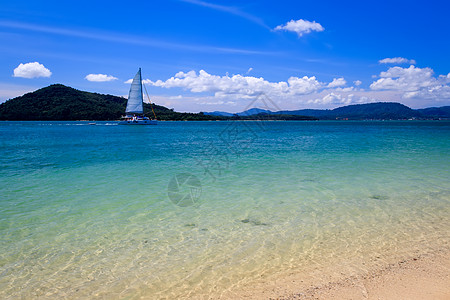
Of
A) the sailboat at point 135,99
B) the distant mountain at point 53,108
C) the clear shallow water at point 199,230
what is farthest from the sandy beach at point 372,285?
the distant mountain at point 53,108

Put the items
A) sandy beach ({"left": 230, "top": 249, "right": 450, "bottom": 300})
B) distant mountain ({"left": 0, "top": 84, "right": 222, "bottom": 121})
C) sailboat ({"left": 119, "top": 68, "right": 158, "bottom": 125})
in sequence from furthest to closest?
distant mountain ({"left": 0, "top": 84, "right": 222, "bottom": 121}) < sailboat ({"left": 119, "top": 68, "right": 158, "bottom": 125}) < sandy beach ({"left": 230, "top": 249, "right": 450, "bottom": 300})

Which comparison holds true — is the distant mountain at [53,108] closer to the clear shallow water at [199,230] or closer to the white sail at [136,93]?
the white sail at [136,93]

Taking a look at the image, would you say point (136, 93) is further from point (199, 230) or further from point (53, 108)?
point (199, 230)

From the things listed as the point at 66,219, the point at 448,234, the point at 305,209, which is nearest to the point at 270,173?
the point at 305,209

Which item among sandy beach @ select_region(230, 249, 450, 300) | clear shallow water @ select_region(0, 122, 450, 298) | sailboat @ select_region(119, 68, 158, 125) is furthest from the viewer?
sailboat @ select_region(119, 68, 158, 125)

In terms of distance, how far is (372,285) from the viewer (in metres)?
4.65

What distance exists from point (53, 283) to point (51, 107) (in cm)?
18406

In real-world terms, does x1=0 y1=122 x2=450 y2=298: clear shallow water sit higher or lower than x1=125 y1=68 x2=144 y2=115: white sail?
lower

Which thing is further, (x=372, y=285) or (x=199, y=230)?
(x=199, y=230)

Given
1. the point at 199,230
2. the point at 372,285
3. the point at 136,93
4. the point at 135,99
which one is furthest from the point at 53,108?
the point at 372,285

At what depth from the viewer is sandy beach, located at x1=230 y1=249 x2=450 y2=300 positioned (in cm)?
436

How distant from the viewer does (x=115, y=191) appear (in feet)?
37.7

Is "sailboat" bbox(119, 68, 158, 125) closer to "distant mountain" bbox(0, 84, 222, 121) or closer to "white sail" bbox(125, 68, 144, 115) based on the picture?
"white sail" bbox(125, 68, 144, 115)

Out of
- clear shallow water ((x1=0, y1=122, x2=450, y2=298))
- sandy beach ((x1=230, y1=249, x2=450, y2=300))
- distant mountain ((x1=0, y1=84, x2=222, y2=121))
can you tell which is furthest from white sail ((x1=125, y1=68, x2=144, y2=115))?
sandy beach ((x1=230, y1=249, x2=450, y2=300))
